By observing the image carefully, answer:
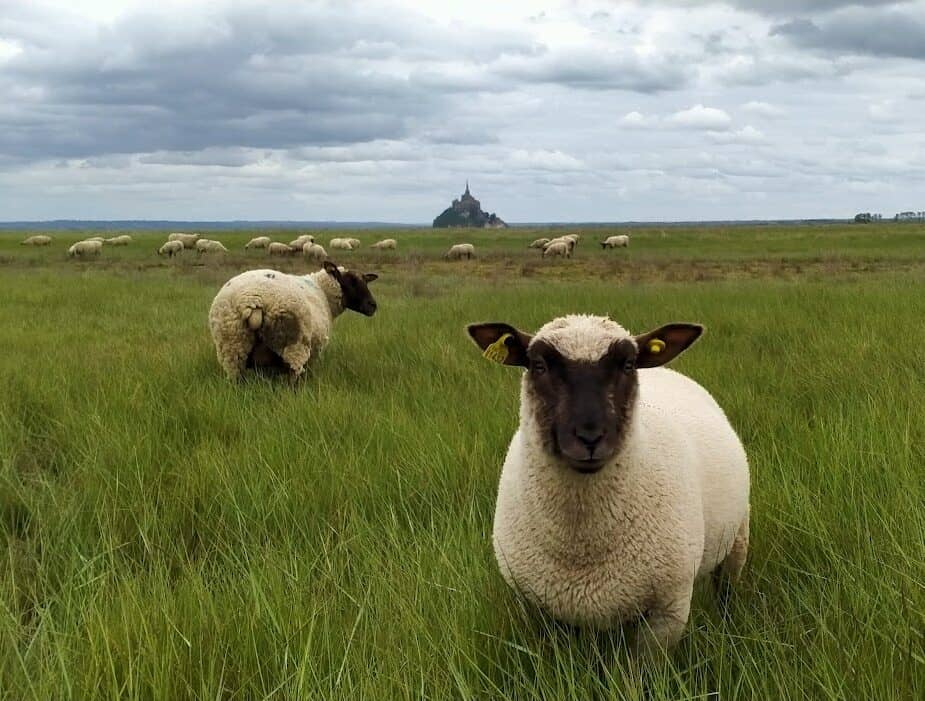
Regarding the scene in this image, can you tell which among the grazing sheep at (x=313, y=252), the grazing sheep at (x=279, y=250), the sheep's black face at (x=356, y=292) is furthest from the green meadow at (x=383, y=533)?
the grazing sheep at (x=279, y=250)

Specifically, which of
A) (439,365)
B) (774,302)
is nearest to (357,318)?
(439,365)

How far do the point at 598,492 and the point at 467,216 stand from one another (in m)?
172

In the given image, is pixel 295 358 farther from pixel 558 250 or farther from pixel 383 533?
pixel 558 250

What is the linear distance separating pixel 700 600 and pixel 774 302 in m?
8.85

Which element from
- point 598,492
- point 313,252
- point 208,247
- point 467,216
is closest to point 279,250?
point 313,252

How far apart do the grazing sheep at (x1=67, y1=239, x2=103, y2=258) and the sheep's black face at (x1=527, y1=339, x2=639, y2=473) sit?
39.4 meters

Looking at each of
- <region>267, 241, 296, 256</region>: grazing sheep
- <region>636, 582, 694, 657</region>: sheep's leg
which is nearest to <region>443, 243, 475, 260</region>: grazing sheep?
<region>267, 241, 296, 256</region>: grazing sheep

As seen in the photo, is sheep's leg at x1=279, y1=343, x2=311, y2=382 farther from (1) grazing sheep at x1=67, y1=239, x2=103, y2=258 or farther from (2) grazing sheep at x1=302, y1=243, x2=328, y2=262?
(1) grazing sheep at x1=67, y1=239, x2=103, y2=258

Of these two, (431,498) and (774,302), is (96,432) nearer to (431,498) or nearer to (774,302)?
(431,498)

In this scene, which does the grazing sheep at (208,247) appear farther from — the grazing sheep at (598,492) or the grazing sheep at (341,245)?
the grazing sheep at (598,492)

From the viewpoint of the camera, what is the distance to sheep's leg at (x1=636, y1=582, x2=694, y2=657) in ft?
7.84

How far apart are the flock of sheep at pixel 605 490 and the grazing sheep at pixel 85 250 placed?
39283 millimetres

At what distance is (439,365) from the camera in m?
7.23

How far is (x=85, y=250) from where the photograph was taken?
37531 millimetres
